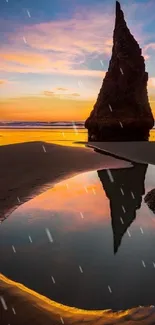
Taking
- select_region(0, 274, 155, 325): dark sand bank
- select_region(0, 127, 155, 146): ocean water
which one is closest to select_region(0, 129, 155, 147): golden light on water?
select_region(0, 127, 155, 146): ocean water

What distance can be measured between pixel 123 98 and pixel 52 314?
3377cm

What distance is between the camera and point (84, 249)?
4.66 metres

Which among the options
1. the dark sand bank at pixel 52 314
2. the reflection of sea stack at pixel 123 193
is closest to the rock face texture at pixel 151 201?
the reflection of sea stack at pixel 123 193

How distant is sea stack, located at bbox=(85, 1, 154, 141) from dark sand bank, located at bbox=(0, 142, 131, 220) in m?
15.4

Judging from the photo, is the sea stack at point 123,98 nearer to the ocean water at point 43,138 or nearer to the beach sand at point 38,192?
the ocean water at point 43,138

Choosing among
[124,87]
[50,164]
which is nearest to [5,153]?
[50,164]

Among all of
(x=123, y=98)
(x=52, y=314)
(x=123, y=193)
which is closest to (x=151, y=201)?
(x=123, y=193)

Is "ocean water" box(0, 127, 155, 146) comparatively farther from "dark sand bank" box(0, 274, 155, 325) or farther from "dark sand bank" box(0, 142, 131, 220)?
"dark sand bank" box(0, 274, 155, 325)

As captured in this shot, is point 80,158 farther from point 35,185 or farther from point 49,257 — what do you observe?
point 49,257

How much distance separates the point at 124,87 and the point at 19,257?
109ft

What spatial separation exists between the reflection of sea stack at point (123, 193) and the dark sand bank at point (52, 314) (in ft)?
5.38

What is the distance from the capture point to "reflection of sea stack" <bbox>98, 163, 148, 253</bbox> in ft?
19.7

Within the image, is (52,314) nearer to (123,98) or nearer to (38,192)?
(38,192)

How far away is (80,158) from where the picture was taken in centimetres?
1619
